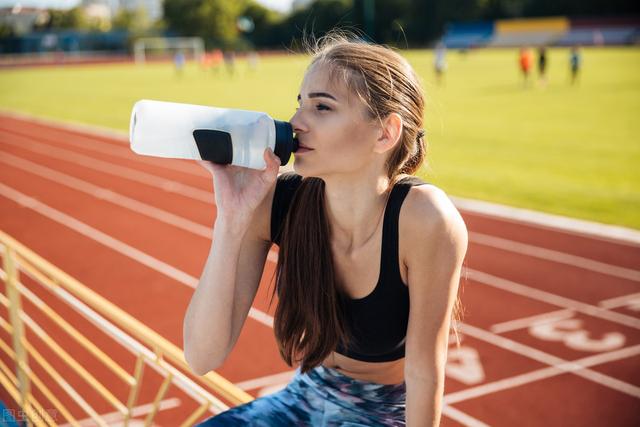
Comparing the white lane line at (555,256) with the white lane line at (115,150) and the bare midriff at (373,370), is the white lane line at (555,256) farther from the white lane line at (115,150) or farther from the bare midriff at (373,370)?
the white lane line at (115,150)

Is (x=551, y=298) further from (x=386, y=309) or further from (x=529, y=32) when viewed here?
(x=529, y=32)

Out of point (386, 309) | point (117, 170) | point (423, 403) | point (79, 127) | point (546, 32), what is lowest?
point (117, 170)

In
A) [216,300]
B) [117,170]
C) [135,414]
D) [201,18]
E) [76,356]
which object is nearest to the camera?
[216,300]

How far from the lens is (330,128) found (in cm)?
199

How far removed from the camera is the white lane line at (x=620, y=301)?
6266mm

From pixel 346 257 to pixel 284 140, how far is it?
459 mm

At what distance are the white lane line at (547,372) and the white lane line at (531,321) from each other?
186 mm

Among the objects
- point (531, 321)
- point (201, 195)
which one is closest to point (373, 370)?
point (531, 321)

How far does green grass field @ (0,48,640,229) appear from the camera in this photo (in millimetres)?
10750

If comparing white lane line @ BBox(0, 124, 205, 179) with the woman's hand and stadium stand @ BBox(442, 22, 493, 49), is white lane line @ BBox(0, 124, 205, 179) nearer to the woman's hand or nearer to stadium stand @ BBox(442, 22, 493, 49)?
the woman's hand

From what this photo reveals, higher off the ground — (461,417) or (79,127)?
(79,127)

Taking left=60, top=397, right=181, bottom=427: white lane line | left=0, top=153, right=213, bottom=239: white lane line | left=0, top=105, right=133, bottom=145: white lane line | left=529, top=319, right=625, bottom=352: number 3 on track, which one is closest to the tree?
left=0, top=105, right=133, bottom=145: white lane line

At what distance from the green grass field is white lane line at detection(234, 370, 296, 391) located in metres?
2.40

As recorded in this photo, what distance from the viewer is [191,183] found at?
12281 mm
